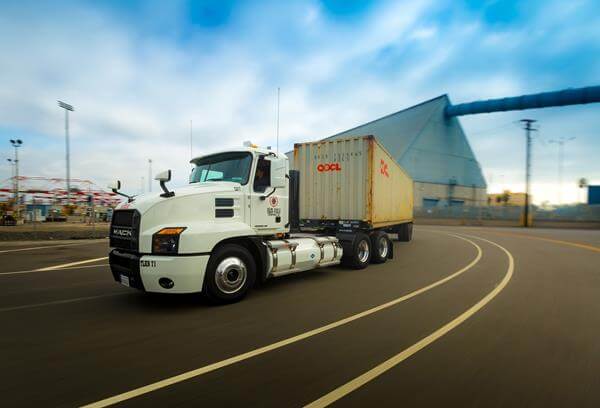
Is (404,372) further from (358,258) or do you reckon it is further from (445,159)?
(445,159)

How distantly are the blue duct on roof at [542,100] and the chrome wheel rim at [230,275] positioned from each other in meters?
53.3

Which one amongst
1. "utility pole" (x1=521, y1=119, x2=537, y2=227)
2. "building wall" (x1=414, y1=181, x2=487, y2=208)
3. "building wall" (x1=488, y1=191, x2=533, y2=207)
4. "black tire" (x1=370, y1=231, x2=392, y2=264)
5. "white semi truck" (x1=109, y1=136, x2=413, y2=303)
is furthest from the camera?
"building wall" (x1=488, y1=191, x2=533, y2=207)

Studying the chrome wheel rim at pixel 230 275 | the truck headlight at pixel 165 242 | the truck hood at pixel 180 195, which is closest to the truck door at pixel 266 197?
the truck hood at pixel 180 195

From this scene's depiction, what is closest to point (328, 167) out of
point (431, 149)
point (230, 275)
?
point (230, 275)

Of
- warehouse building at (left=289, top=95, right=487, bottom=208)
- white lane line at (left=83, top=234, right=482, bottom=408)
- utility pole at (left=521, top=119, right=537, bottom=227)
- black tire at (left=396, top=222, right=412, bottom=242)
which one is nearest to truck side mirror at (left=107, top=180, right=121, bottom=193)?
white lane line at (left=83, top=234, right=482, bottom=408)

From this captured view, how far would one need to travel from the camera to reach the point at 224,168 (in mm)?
6102

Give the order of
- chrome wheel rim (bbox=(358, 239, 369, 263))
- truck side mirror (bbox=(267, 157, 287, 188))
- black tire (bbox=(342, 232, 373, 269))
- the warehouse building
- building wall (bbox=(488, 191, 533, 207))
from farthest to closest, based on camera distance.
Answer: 1. building wall (bbox=(488, 191, 533, 207))
2. the warehouse building
3. chrome wheel rim (bbox=(358, 239, 369, 263))
4. black tire (bbox=(342, 232, 373, 269))
5. truck side mirror (bbox=(267, 157, 287, 188))

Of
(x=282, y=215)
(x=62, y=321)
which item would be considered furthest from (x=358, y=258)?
(x=62, y=321)

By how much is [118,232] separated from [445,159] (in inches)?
2459

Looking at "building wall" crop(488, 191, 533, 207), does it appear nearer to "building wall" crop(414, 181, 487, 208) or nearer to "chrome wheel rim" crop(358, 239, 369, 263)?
"building wall" crop(414, 181, 487, 208)

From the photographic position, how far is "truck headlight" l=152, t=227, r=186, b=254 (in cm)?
470

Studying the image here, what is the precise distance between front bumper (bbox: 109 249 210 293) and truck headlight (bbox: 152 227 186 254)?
0.30ft

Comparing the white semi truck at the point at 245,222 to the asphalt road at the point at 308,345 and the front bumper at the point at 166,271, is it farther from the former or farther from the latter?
the asphalt road at the point at 308,345

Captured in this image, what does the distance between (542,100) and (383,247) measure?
1896 inches
